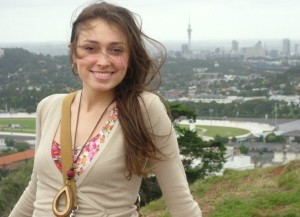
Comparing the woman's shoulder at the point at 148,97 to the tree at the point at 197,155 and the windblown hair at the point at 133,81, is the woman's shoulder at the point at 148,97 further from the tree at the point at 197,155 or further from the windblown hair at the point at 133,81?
the tree at the point at 197,155

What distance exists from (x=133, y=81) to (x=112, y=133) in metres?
0.13

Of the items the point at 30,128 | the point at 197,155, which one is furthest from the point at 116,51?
the point at 30,128

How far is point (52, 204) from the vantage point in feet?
3.39

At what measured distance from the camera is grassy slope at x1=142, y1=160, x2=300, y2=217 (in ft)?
12.5

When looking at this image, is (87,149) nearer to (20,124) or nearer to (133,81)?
(133,81)

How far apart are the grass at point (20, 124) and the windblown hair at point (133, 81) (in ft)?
125

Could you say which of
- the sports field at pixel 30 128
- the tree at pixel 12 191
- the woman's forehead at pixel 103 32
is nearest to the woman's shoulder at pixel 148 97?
the woman's forehead at pixel 103 32

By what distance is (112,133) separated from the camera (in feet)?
3.43

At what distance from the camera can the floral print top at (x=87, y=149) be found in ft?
3.35

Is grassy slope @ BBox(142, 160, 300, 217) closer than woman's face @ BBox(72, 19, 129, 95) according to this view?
No

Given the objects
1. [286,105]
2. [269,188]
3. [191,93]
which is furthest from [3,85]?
[269,188]

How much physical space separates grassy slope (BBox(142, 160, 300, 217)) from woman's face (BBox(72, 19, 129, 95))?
286 centimetres

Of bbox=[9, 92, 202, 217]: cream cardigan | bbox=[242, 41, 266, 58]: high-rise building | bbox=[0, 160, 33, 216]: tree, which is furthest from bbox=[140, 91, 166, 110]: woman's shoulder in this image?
bbox=[242, 41, 266, 58]: high-rise building

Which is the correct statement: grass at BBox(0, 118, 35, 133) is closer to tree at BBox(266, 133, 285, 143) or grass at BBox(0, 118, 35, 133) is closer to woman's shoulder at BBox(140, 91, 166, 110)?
tree at BBox(266, 133, 285, 143)
